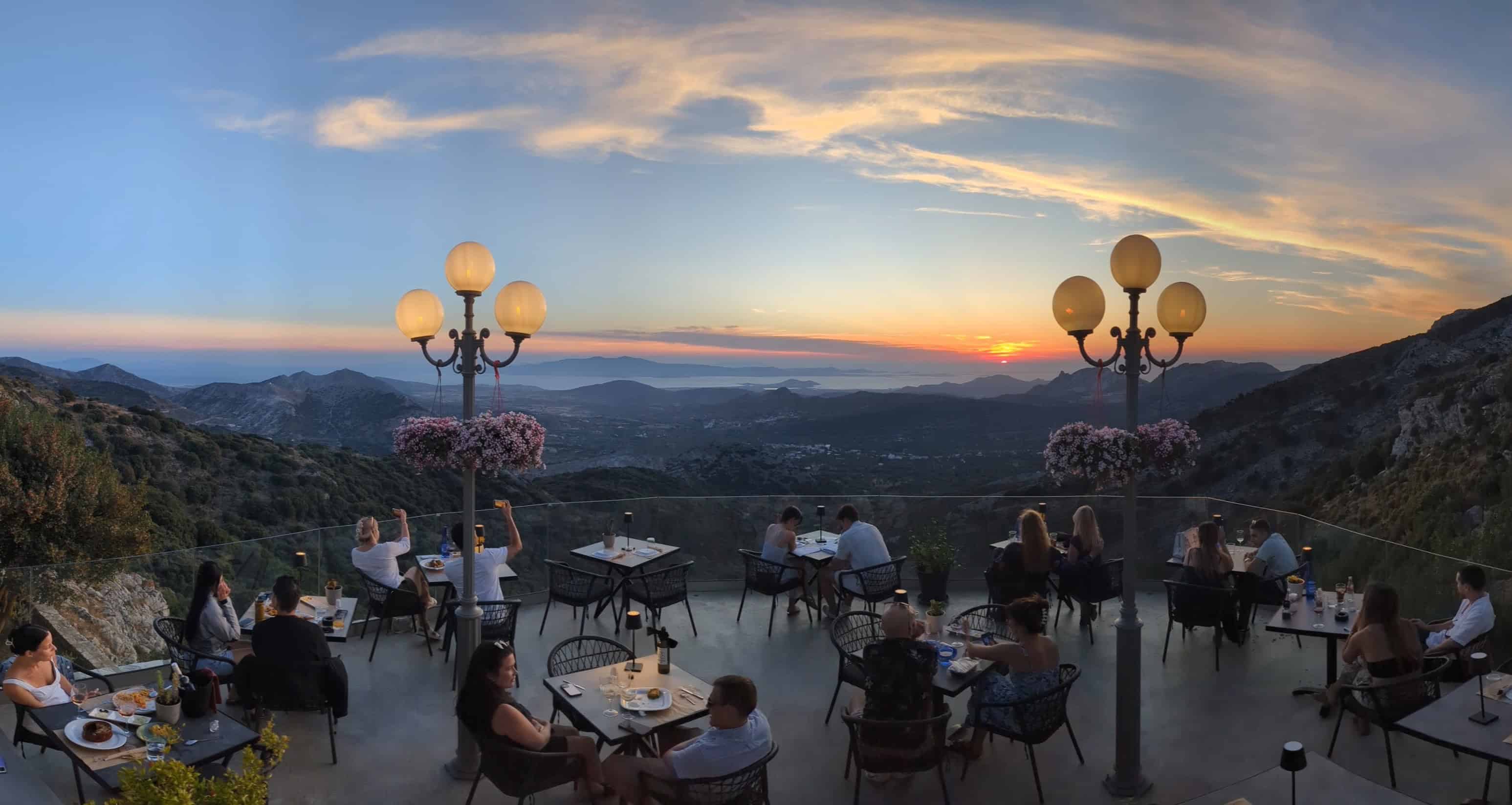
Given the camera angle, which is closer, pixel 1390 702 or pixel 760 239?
pixel 1390 702

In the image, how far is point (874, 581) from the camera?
8172 millimetres

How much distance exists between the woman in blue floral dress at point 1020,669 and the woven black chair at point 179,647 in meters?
4.96

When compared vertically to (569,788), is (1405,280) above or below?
above

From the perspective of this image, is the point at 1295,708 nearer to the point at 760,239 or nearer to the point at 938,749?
the point at 938,749

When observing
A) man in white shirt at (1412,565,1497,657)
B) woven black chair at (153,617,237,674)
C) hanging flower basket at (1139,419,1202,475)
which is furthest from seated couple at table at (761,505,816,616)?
man in white shirt at (1412,565,1497,657)

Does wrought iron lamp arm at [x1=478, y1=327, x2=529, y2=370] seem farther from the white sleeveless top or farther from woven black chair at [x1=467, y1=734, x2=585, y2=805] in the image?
the white sleeveless top

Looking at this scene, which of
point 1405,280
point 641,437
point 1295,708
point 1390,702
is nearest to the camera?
point 1390,702

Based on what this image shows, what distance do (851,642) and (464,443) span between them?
124 inches

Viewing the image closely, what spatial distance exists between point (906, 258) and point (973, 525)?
921cm

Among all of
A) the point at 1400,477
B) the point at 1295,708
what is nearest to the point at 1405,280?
the point at 1400,477

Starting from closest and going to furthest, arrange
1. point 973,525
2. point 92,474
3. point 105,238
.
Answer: point 973,525, point 92,474, point 105,238

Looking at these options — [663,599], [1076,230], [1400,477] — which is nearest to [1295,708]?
[663,599]

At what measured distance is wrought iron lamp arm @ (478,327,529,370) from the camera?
5.27 meters

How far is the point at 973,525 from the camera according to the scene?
9.84 m
